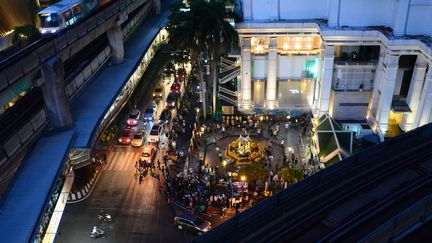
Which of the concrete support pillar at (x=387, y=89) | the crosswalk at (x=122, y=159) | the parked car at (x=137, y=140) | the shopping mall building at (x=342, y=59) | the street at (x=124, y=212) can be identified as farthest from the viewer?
the parked car at (x=137, y=140)

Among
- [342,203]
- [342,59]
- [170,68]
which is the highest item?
[342,203]

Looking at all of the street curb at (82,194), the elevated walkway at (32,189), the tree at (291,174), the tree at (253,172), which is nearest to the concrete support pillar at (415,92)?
the tree at (291,174)

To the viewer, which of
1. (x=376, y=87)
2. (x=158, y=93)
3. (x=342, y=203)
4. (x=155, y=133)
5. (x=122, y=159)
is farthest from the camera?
(x=158, y=93)

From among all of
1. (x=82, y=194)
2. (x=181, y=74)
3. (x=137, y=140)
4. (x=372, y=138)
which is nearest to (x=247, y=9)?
(x=181, y=74)

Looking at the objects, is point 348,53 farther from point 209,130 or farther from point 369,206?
point 369,206

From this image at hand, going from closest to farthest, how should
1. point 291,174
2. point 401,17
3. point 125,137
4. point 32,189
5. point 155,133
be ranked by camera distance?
point 32,189
point 291,174
point 401,17
point 125,137
point 155,133

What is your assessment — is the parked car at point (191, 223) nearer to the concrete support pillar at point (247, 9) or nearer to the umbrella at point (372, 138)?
the umbrella at point (372, 138)

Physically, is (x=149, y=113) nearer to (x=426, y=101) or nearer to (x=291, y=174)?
(x=291, y=174)
